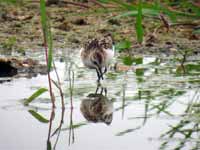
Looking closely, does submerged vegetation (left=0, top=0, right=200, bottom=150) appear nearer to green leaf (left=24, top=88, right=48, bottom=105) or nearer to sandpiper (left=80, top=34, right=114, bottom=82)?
green leaf (left=24, top=88, right=48, bottom=105)

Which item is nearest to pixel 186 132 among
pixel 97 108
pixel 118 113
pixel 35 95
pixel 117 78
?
pixel 118 113

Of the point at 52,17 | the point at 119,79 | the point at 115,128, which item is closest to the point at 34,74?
the point at 119,79

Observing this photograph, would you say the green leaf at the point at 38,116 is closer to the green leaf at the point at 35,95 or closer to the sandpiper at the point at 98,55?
the green leaf at the point at 35,95

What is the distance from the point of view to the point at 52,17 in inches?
456

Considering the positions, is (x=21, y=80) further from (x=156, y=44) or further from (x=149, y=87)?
(x=156, y=44)

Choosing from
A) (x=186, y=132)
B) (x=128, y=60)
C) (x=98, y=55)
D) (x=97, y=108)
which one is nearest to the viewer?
(x=186, y=132)

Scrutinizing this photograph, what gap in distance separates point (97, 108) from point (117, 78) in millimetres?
1439

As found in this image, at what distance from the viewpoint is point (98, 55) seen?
7.74 meters

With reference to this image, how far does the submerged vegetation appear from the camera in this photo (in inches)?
192

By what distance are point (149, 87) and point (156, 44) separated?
3204 mm

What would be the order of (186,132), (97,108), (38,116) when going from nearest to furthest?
1. (186,132)
2. (38,116)
3. (97,108)

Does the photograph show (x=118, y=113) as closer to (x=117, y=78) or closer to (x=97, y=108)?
(x=97, y=108)

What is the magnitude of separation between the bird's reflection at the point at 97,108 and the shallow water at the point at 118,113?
0.05 feet

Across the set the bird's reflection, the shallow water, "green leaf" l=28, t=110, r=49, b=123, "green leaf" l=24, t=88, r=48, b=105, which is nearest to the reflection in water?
the shallow water
